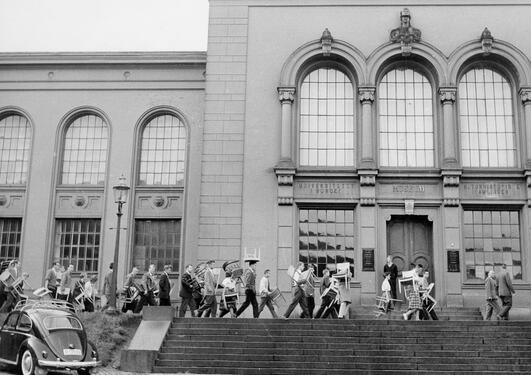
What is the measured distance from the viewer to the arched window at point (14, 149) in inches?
1196

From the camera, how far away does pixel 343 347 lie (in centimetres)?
1822

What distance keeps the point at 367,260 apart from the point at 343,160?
13.0ft

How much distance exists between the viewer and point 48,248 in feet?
95.4

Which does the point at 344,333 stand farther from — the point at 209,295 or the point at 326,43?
the point at 326,43

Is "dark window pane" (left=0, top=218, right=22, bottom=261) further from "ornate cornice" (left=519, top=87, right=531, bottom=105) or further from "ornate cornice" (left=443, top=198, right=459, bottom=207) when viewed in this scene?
"ornate cornice" (left=519, top=87, right=531, bottom=105)

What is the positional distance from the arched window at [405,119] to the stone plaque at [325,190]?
172cm

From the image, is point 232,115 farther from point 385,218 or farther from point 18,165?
point 18,165

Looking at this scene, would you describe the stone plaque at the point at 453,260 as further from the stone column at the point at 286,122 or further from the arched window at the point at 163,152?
the arched window at the point at 163,152

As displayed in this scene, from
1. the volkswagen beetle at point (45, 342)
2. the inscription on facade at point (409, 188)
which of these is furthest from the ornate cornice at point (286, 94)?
the volkswagen beetle at point (45, 342)

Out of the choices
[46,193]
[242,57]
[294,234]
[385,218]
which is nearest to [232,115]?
[242,57]

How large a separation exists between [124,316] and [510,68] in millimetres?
16833

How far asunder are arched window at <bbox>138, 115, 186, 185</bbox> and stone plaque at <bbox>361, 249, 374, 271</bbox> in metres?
8.60

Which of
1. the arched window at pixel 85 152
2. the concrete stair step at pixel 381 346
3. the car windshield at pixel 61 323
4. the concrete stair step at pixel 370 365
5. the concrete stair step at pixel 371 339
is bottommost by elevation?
the concrete stair step at pixel 370 365

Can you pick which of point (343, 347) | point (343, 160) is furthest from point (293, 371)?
point (343, 160)
